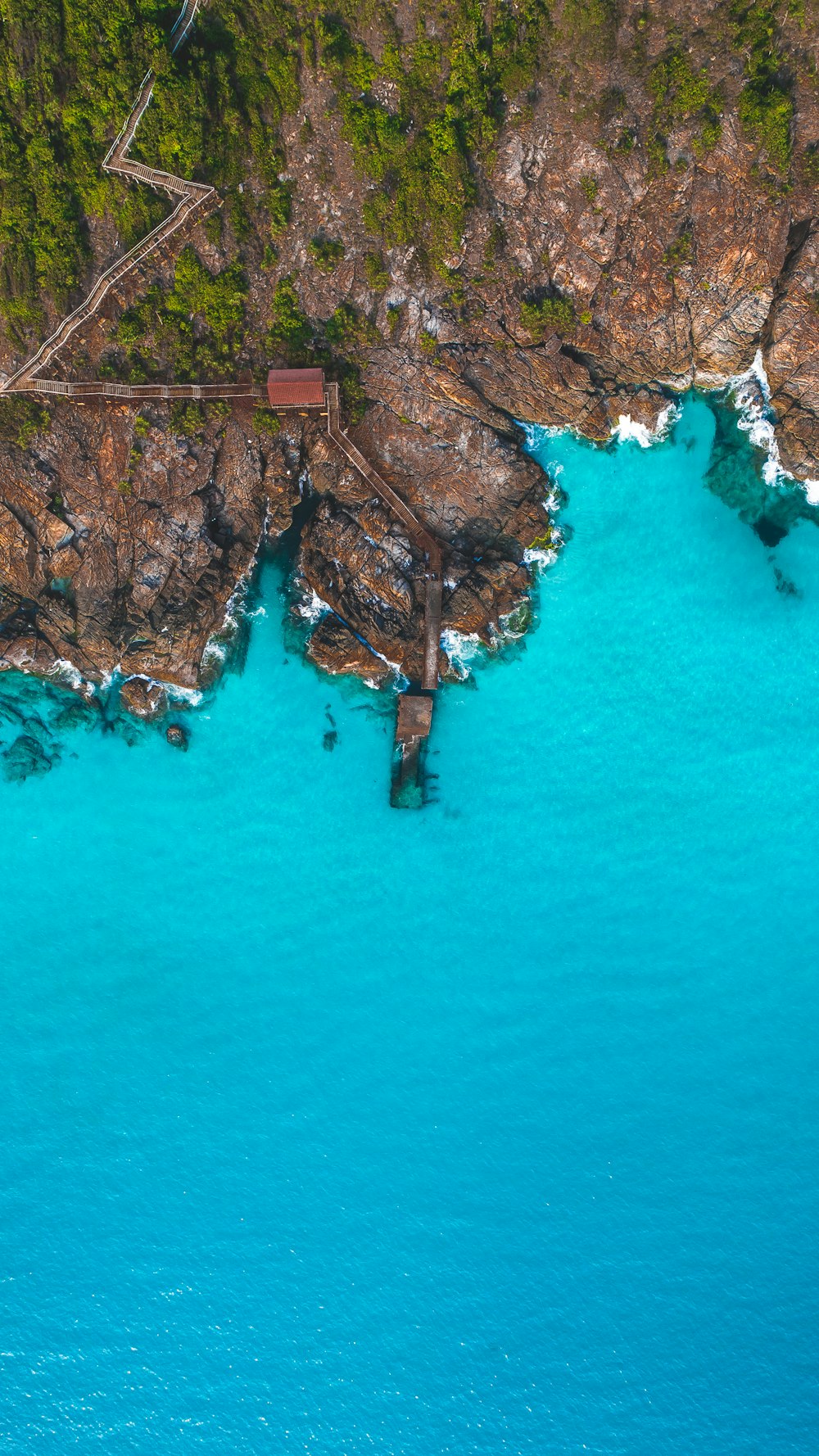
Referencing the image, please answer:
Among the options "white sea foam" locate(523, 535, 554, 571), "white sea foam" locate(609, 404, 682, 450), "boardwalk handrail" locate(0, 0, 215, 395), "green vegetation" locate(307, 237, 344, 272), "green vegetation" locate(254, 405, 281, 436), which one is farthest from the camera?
"white sea foam" locate(523, 535, 554, 571)

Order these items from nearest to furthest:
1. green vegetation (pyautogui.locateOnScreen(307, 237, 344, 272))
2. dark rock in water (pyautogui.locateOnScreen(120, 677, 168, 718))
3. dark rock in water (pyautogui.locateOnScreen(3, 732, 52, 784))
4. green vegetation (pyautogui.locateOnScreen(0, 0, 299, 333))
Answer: green vegetation (pyautogui.locateOnScreen(0, 0, 299, 333))
green vegetation (pyautogui.locateOnScreen(307, 237, 344, 272))
dark rock in water (pyautogui.locateOnScreen(120, 677, 168, 718))
dark rock in water (pyautogui.locateOnScreen(3, 732, 52, 784))

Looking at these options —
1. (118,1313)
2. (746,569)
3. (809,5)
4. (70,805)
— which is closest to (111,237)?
(70,805)

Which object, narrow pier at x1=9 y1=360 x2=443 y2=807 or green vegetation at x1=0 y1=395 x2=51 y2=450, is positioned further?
green vegetation at x1=0 y1=395 x2=51 y2=450

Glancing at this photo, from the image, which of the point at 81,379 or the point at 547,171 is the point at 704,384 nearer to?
the point at 547,171

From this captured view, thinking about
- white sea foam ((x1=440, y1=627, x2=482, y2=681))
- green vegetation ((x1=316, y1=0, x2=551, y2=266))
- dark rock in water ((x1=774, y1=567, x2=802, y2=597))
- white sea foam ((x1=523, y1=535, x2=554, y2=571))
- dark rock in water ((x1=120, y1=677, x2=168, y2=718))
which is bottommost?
dark rock in water ((x1=120, y1=677, x2=168, y2=718))

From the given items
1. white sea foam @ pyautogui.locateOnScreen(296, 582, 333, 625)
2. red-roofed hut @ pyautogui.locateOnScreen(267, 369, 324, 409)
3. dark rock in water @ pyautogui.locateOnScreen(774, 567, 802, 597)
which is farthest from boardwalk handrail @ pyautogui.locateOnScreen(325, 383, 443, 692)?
dark rock in water @ pyautogui.locateOnScreen(774, 567, 802, 597)

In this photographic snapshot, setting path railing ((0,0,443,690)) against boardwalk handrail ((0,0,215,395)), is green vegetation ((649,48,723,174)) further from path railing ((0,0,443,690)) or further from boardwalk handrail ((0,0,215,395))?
boardwalk handrail ((0,0,215,395))

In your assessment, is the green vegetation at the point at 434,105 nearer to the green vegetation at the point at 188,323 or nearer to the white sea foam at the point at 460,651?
the green vegetation at the point at 188,323

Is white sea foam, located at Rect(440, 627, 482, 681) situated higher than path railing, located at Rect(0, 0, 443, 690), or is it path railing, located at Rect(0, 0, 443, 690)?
path railing, located at Rect(0, 0, 443, 690)
